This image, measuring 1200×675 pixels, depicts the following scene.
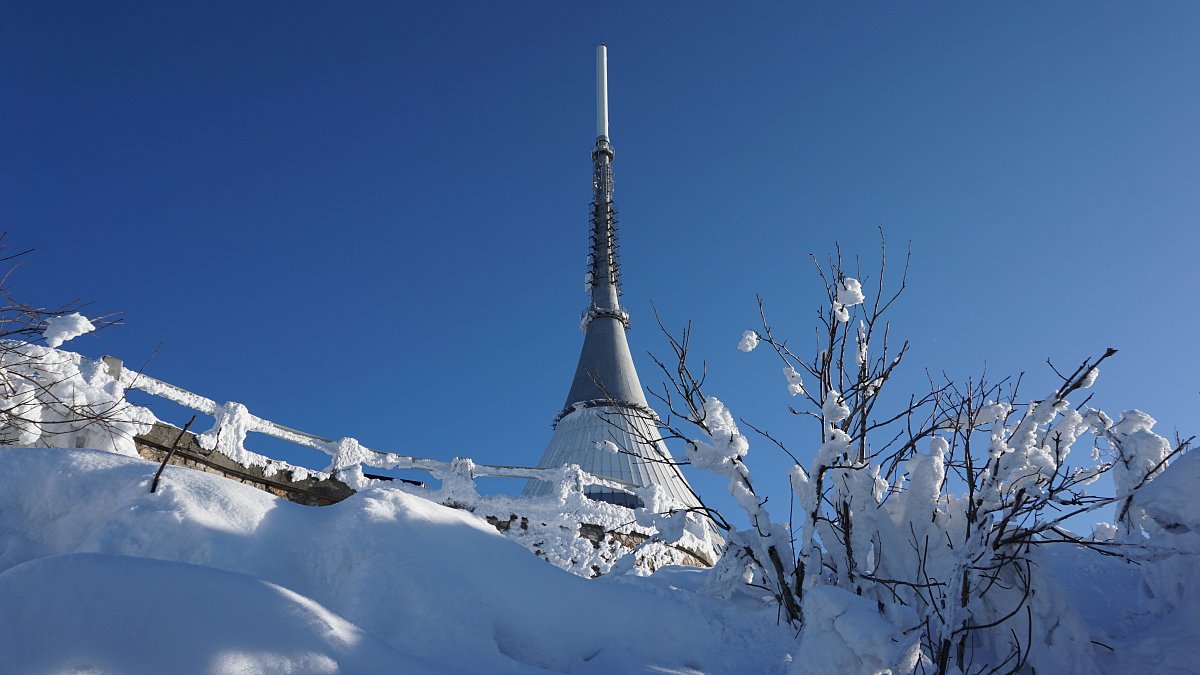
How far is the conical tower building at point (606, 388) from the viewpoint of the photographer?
2212 centimetres

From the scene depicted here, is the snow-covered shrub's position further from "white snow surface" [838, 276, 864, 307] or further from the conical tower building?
the conical tower building

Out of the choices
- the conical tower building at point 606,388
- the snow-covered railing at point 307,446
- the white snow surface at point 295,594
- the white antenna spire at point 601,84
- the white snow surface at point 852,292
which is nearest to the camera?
the white snow surface at point 295,594

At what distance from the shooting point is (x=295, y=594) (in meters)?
3.66

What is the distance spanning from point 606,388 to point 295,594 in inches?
654

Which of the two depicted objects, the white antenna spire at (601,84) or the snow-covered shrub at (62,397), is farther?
the white antenna spire at (601,84)

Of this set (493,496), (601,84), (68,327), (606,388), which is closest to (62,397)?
(68,327)

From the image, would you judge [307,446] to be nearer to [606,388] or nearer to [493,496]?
[493,496]

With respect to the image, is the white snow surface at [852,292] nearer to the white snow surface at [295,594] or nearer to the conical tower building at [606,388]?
the white snow surface at [295,594]

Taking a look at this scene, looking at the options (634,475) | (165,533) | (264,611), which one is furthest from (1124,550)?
(634,475)

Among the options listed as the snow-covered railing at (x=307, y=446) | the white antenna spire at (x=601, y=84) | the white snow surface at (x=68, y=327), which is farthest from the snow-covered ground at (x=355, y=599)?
the white antenna spire at (x=601, y=84)

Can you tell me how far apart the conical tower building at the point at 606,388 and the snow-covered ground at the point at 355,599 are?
10.1 m

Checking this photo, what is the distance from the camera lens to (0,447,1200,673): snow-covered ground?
9.70 feet

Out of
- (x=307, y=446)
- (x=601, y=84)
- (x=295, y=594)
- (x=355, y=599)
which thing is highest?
(x=601, y=84)

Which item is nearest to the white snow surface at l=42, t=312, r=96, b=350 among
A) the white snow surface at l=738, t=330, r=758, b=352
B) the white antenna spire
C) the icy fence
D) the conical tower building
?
the icy fence
